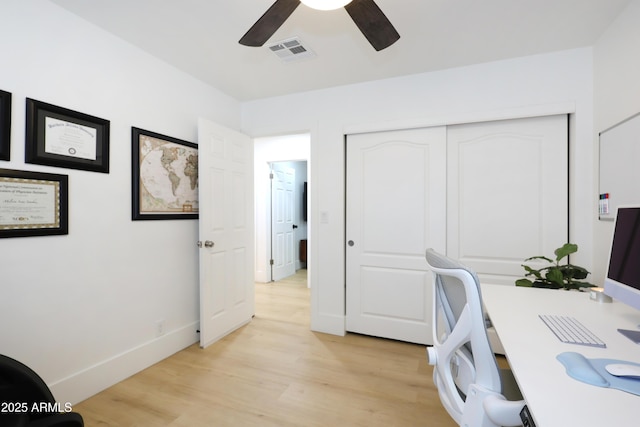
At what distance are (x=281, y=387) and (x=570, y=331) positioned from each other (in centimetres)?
173

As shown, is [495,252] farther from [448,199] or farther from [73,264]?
[73,264]

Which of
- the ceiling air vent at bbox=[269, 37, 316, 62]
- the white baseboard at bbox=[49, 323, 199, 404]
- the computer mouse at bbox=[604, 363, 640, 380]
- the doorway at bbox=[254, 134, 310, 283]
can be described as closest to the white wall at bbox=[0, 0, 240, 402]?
the white baseboard at bbox=[49, 323, 199, 404]

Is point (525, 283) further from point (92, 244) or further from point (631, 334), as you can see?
point (92, 244)

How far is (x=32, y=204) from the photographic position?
66.8 inches

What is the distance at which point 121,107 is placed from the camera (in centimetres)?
217

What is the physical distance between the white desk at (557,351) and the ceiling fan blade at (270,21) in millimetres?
1638

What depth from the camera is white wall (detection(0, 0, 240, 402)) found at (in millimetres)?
1657

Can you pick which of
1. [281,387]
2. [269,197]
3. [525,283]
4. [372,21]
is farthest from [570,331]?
[269,197]

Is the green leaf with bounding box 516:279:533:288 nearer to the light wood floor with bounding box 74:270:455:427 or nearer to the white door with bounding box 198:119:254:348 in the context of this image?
the light wood floor with bounding box 74:270:455:427

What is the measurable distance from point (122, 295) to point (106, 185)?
2.64 ft

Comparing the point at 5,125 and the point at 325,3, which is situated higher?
the point at 325,3

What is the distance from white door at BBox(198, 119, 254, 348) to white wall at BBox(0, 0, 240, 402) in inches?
8.4

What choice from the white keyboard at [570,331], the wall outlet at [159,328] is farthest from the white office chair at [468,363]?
the wall outlet at [159,328]

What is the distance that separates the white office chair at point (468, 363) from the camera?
87cm
